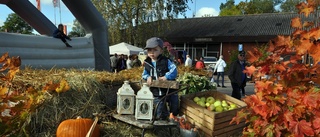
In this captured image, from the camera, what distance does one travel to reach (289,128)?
1937 mm

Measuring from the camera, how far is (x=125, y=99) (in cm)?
397

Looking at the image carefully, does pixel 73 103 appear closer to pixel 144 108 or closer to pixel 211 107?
pixel 144 108

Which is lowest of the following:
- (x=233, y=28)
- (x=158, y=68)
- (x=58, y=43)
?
(x=158, y=68)

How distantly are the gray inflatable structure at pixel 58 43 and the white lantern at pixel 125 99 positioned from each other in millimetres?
3032

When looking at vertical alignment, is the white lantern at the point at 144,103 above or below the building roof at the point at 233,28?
below

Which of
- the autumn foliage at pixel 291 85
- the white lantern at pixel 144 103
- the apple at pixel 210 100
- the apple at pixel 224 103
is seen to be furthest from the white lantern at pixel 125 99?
the autumn foliage at pixel 291 85

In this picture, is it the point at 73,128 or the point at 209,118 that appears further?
the point at 209,118

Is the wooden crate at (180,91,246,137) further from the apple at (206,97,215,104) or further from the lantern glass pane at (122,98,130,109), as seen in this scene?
the lantern glass pane at (122,98,130,109)

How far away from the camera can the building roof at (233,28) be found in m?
29.7

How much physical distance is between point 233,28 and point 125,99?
100 ft

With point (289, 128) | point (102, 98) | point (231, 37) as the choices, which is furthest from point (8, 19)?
point (289, 128)

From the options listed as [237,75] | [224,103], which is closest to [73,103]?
[224,103]

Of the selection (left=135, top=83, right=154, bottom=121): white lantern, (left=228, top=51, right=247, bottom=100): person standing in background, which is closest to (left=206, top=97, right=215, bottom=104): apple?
(left=135, top=83, right=154, bottom=121): white lantern

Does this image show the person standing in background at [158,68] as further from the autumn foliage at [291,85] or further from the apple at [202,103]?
the autumn foliage at [291,85]
